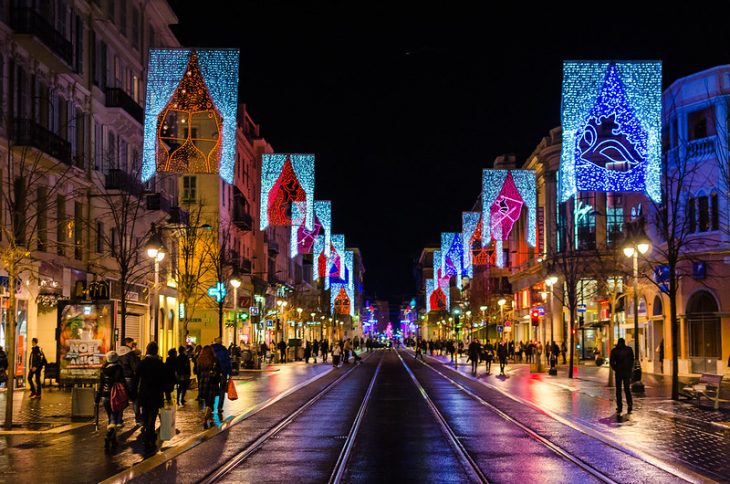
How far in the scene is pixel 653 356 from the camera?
5041 cm

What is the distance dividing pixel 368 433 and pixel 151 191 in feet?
96.6

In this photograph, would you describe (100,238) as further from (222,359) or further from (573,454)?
(573,454)

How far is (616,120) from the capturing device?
28156 mm

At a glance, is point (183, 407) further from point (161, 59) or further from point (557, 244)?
point (557, 244)

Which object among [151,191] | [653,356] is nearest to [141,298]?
[151,191]

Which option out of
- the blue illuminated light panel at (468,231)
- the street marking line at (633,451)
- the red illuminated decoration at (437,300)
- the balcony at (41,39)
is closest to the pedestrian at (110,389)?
the street marking line at (633,451)

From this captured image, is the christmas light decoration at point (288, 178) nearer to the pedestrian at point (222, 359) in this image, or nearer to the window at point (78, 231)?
the window at point (78, 231)

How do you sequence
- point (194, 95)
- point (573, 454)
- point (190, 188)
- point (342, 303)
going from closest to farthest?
point (573, 454)
point (194, 95)
point (190, 188)
point (342, 303)

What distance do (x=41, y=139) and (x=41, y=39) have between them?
11.5 feet

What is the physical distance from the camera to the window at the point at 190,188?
67375 millimetres

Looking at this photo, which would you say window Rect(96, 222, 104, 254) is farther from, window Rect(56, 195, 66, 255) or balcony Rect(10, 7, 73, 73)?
balcony Rect(10, 7, 73, 73)

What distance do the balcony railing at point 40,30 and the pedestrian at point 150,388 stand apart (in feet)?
66.6

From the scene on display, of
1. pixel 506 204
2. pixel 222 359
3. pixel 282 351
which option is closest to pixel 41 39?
pixel 222 359

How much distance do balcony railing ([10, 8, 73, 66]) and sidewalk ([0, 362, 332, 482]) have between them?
41.3 ft
